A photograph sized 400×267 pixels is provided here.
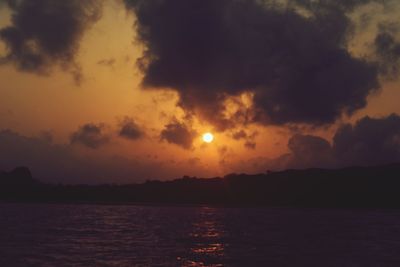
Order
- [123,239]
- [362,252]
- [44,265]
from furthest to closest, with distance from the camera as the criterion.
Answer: [123,239], [362,252], [44,265]

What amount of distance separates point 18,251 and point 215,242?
25.4 metres

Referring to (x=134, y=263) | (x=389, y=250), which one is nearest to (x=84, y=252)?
(x=134, y=263)

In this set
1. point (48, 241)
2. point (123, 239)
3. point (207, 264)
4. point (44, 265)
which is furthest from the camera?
point (123, 239)

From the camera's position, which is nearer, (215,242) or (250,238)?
(215,242)

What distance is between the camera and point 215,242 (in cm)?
6638

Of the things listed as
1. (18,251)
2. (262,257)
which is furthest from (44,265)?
(262,257)

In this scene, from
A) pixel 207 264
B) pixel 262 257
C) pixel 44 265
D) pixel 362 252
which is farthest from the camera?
pixel 362 252

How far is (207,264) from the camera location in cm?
4600

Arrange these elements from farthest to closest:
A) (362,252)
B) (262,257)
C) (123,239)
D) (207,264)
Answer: (123,239)
(362,252)
(262,257)
(207,264)

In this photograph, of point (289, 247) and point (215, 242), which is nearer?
point (289, 247)

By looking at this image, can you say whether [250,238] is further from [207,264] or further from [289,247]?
[207,264]

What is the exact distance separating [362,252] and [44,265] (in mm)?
34768

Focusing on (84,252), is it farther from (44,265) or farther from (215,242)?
(215,242)

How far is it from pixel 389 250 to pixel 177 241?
→ 26.9 m
